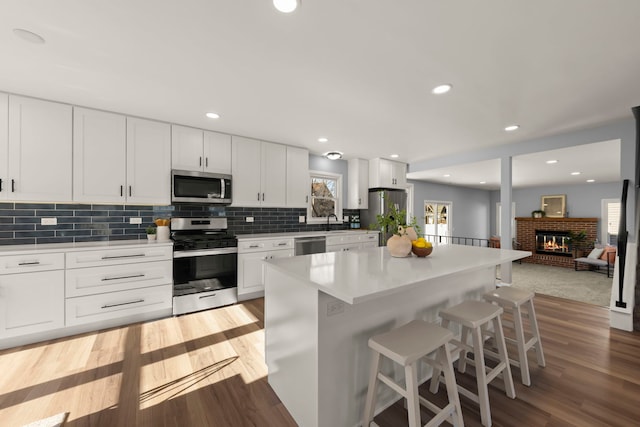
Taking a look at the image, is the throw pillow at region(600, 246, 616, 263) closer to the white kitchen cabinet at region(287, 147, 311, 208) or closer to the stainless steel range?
the white kitchen cabinet at region(287, 147, 311, 208)

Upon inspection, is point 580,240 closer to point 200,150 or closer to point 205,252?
point 205,252

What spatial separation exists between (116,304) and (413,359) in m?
2.99

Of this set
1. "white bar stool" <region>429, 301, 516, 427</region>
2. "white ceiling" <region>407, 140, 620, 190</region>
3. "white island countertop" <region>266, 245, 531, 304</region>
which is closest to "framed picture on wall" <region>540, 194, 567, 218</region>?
"white ceiling" <region>407, 140, 620, 190</region>

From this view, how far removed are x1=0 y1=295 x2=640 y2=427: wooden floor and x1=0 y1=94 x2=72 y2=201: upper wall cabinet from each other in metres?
1.48

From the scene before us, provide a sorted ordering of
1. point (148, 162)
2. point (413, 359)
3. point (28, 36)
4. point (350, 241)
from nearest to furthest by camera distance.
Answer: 1. point (413, 359)
2. point (28, 36)
3. point (148, 162)
4. point (350, 241)

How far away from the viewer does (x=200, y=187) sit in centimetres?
344

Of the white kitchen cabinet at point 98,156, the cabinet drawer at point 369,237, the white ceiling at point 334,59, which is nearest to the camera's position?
the white ceiling at point 334,59

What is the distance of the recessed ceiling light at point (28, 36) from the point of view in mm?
1638

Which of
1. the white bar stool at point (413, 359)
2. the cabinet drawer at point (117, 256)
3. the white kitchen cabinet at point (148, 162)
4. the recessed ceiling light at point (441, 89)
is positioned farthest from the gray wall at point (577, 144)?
the cabinet drawer at point (117, 256)

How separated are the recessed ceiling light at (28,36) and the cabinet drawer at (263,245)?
8.16 ft

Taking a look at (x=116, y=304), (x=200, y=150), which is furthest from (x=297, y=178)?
(x=116, y=304)

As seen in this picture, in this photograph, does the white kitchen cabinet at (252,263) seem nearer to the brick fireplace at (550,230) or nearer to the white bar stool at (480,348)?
the white bar stool at (480,348)

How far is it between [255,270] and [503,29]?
346 cm

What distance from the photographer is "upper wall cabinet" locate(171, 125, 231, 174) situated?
10.9 ft
